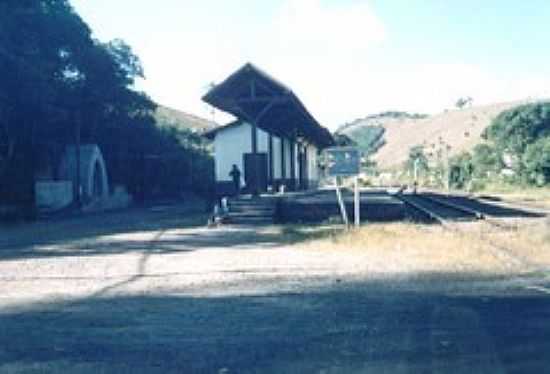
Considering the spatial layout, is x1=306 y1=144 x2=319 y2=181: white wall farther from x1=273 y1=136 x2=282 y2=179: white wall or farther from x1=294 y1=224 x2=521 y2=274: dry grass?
x1=294 y1=224 x2=521 y2=274: dry grass

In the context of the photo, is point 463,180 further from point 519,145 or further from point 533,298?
point 533,298

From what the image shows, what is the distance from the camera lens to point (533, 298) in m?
8.68

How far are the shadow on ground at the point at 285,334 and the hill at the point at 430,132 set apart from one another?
326 ft

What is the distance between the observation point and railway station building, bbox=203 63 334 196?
2362 centimetres

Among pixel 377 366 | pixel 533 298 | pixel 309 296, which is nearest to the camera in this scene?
pixel 377 366

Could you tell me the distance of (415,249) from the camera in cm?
1464

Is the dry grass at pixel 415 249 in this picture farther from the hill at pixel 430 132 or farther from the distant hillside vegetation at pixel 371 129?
the distant hillside vegetation at pixel 371 129

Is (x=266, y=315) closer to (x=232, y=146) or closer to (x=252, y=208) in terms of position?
(x=252, y=208)

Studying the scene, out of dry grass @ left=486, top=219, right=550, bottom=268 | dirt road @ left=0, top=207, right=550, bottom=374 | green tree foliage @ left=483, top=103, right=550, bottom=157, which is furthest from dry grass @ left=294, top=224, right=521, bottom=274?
green tree foliage @ left=483, top=103, right=550, bottom=157

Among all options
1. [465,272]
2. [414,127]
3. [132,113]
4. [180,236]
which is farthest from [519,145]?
[414,127]

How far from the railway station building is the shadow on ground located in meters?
14.5

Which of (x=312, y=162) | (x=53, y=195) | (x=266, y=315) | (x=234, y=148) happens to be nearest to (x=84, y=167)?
(x=53, y=195)

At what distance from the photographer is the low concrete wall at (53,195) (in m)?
34.8

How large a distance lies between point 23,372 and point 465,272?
287 inches
